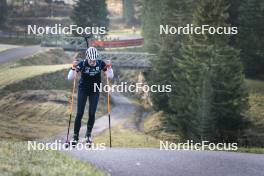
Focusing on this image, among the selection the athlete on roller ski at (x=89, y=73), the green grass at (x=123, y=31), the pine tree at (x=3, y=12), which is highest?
the pine tree at (x=3, y=12)

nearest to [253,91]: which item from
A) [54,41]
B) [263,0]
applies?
[263,0]

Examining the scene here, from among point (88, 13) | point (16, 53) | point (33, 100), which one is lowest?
point (33, 100)

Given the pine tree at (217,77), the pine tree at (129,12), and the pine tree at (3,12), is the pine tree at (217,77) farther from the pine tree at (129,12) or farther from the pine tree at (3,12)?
the pine tree at (129,12)

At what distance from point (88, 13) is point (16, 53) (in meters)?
14.8

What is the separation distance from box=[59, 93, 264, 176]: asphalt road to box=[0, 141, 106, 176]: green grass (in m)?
0.70

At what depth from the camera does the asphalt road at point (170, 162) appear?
41.8 ft

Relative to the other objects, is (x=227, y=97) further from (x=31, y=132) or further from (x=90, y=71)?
(x=90, y=71)

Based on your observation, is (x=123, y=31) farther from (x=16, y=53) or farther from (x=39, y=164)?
(x=39, y=164)

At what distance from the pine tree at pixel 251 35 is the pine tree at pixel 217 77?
54.5 feet

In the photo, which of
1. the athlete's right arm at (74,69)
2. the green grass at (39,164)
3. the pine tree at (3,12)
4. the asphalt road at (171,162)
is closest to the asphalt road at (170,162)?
the asphalt road at (171,162)

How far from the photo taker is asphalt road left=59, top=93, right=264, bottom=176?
12.8 m

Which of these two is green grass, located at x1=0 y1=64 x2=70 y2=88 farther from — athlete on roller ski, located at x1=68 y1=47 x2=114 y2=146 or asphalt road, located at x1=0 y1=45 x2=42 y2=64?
athlete on roller ski, located at x1=68 y1=47 x2=114 y2=146

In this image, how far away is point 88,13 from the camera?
7312 cm

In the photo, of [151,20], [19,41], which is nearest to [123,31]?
[19,41]
